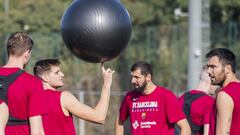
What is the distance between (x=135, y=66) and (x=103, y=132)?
36.7 feet

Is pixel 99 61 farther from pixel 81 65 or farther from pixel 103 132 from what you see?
pixel 81 65

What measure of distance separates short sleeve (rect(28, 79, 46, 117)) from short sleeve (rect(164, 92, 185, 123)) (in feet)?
8.25

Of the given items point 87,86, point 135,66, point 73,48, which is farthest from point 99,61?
point 87,86

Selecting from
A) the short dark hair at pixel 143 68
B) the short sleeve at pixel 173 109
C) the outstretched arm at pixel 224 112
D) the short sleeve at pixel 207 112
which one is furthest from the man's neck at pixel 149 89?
the outstretched arm at pixel 224 112

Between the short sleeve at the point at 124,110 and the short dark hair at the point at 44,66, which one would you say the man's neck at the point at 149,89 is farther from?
the short dark hair at the point at 44,66

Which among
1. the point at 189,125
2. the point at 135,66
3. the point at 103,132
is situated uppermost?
the point at 135,66

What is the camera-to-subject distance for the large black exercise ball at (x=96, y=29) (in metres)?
8.58

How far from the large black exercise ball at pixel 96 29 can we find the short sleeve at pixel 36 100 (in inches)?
34.4

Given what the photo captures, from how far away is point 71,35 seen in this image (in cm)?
870

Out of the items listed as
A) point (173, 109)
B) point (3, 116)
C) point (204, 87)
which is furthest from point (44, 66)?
point (204, 87)

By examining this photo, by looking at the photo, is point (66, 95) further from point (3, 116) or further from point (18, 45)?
point (3, 116)

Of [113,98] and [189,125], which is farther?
[113,98]

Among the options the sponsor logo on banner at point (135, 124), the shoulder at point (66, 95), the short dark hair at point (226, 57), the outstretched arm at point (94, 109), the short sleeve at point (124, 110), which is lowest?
the sponsor logo on banner at point (135, 124)

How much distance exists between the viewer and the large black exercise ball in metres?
8.58
